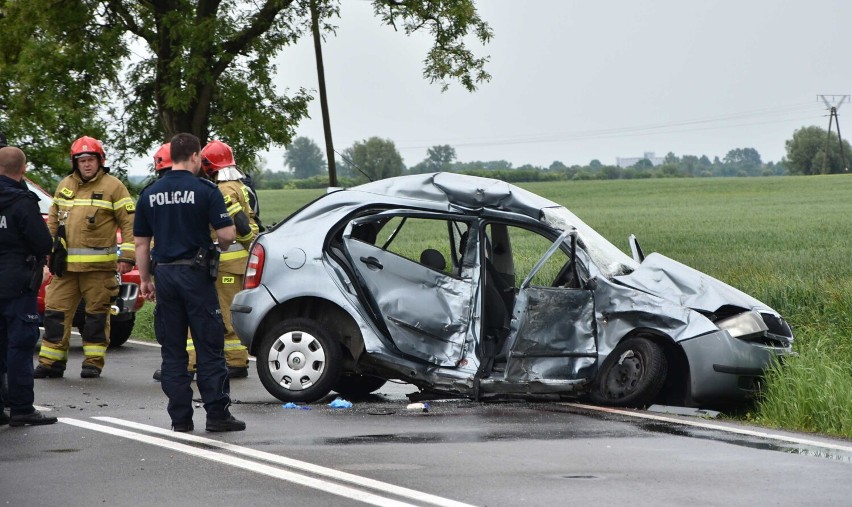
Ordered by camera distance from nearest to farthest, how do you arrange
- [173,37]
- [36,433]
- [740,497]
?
[740,497], [36,433], [173,37]

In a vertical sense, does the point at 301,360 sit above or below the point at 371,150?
below

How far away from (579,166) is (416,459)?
85792mm

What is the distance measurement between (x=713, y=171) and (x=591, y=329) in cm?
Answer: 11115

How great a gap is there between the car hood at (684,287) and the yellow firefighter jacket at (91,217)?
13.6ft

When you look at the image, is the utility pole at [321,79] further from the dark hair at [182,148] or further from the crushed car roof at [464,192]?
the dark hair at [182,148]

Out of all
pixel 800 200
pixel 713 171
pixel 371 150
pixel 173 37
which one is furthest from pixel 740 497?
pixel 713 171

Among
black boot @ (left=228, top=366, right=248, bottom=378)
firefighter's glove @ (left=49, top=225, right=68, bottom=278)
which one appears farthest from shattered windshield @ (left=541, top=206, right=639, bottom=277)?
firefighter's glove @ (left=49, top=225, right=68, bottom=278)

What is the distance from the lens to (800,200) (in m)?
53.6

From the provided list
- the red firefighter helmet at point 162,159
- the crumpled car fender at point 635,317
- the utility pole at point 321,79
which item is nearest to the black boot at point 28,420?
the red firefighter helmet at point 162,159

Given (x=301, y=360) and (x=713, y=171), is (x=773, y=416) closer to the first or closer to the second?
(x=301, y=360)

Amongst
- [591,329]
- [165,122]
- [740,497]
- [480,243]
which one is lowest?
[740,497]

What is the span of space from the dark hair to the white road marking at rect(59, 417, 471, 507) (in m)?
1.60

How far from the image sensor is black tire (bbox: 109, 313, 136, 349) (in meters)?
14.0

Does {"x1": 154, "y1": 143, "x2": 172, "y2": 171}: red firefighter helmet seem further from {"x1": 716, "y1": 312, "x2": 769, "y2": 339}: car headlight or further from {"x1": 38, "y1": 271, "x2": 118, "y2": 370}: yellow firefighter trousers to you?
{"x1": 716, "y1": 312, "x2": 769, "y2": 339}: car headlight
